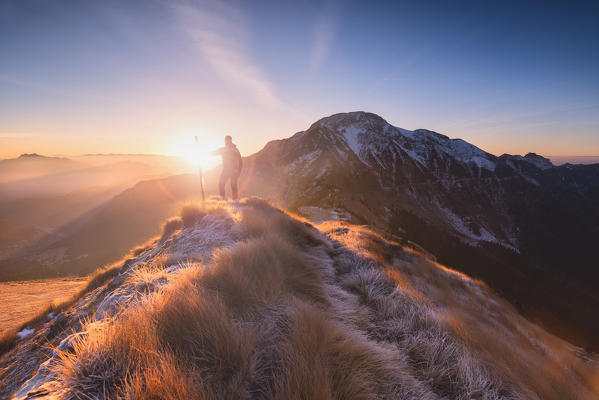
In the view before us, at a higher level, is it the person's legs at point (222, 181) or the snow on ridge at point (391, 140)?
the snow on ridge at point (391, 140)

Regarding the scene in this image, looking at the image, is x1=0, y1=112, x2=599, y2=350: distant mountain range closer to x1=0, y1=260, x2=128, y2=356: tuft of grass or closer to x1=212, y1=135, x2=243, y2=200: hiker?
x1=212, y1=135, x2=243, y2=200: hiker

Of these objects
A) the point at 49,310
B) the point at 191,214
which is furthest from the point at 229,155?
the point at 49,310

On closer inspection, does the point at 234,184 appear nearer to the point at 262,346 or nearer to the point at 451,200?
the point at 262,346

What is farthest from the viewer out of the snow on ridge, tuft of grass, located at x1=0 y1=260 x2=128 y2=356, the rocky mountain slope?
the snow on ridge

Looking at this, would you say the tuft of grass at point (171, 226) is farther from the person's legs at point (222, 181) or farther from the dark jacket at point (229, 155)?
the dark jacket at point (229, 155)

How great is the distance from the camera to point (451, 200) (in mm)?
100812

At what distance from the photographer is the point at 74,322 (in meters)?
4.36

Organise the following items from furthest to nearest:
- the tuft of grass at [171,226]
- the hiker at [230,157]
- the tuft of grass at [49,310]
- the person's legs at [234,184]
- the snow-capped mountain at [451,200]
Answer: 1. the snow-capped mountain at [451,200]
2. the person's legs at [234,184]
3. the hiker at [230,157]
4. the tuft of grass at [171,226]
5. the tuft of grass at [49,310]

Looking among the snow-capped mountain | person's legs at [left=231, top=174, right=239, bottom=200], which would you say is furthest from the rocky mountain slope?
the snow-capped mountain

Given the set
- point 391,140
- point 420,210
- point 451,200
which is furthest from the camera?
point 391,140

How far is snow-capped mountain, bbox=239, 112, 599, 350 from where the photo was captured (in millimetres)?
50500

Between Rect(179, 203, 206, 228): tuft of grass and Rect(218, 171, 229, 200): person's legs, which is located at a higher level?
Rect(218, 171, 229, 200): person's legs

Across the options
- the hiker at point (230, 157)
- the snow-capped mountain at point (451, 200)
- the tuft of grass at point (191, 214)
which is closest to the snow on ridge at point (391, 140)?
the snow-capped mountain at point (451, 200)

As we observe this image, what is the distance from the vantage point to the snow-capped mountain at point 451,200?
50.5 metres
